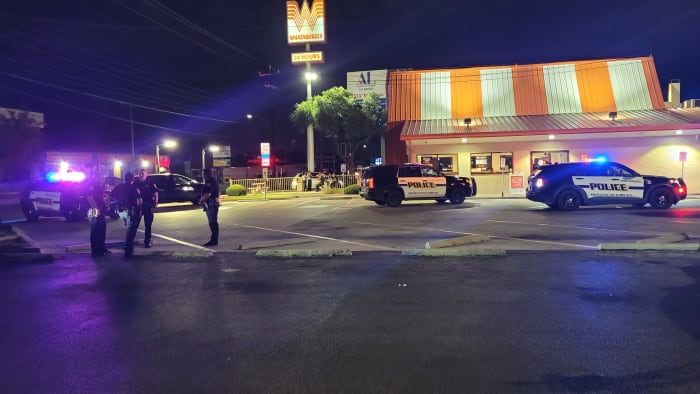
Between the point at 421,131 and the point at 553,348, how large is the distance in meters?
24.1

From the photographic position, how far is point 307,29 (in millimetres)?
39531

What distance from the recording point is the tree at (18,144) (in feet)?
135

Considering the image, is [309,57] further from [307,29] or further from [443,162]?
[443,162]

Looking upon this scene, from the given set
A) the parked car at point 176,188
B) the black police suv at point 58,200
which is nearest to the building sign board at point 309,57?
the parked car at point 176,188

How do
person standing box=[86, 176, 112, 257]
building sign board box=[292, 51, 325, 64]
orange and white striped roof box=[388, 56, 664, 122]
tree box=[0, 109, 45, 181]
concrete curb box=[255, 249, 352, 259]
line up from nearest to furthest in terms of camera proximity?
concrete curb box=[255, 249, 352, 259] → person standing box=[86, 176, 112, 257] → orange and white striped roof box=[388, 56, 664, 122] → building sign board box=[292, 51, 325, 64] → tree box=[0, 109, 45, 181]

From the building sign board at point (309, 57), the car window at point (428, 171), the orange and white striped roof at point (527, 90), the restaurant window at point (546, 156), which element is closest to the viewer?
the car window at point (428, 171)

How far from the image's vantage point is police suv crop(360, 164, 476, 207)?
72.9 ft

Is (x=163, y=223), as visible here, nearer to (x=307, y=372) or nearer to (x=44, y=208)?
(x=44, y=208)

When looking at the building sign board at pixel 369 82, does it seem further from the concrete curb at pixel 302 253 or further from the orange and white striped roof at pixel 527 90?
the concrete curb at pixel 302 253

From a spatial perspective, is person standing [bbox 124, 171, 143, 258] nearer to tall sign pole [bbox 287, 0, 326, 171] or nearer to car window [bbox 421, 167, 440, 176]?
car window [bbox 421, 167, 440, 176]

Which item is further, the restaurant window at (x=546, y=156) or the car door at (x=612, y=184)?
the restaurant window at (x=546, y=156)

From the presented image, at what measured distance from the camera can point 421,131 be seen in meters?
28.3

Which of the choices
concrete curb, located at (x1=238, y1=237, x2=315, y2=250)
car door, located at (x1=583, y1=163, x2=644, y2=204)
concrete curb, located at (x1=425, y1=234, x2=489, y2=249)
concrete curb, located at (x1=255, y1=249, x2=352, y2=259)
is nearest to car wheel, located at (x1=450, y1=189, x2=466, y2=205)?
car door, located at (x1=583, y1=163, x2=644, y2=204)

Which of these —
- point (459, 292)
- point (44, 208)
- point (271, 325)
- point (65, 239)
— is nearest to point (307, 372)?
point (271, 325)
